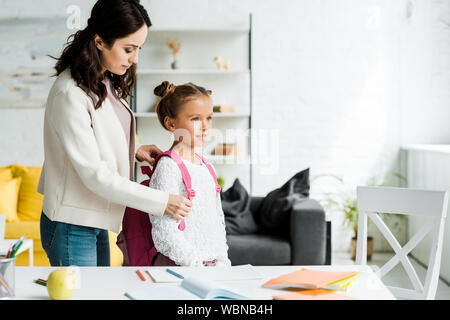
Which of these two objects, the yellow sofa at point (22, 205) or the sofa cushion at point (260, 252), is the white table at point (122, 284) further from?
the yellow sofa at point (22, 205)

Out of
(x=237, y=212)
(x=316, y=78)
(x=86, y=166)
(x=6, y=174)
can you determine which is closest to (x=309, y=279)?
(x=86, y=166)

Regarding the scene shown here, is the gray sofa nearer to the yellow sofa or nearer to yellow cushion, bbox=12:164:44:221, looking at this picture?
the yellow sofa

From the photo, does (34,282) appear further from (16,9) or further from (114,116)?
(16,9)

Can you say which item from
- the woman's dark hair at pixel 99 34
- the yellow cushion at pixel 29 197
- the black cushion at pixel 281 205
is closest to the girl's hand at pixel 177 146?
the woman's dark hair at pixel 99 34

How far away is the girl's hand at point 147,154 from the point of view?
1.67 m

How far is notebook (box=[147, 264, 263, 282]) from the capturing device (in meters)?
1.29

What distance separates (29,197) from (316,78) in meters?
2.60

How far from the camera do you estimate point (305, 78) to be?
14.7 ft

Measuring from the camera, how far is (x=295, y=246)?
125 inches

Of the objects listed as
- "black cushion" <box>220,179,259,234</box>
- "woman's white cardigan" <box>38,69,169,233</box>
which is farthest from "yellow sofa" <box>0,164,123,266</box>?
"woman's white cardigan" <box>38,69,169,233</box>

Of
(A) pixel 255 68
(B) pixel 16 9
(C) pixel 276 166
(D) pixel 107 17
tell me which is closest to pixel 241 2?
(A) pixel 255 68

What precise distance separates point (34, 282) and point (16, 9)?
3.81m

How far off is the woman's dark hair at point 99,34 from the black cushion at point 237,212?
2.10 metres

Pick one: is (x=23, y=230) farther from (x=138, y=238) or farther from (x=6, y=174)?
(x=138, y=238)
